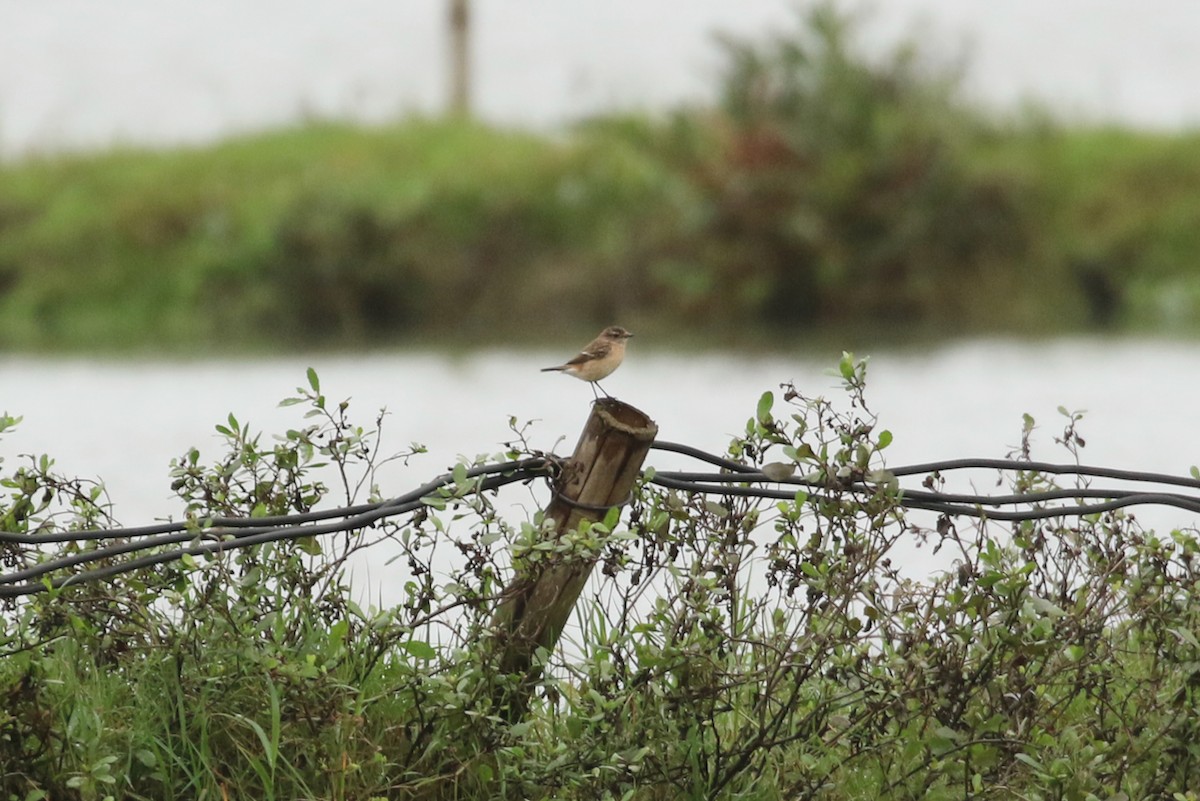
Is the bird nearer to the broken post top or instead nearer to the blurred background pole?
the broken post top

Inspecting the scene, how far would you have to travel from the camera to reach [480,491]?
3.84m

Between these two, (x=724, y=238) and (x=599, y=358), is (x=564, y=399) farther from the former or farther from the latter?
(x=599, y=358)

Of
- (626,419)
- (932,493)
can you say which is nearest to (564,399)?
(932,493)

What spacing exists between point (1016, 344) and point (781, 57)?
3.86 meters

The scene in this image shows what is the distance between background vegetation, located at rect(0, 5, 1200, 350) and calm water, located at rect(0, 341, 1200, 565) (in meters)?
1.34

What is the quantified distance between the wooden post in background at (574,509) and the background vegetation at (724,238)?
1253cm

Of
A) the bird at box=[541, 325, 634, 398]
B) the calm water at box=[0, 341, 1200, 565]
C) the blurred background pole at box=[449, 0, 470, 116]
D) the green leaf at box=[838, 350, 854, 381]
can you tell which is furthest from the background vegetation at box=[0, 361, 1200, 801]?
the blurred background pole at box=[449, 0, 470, 116]

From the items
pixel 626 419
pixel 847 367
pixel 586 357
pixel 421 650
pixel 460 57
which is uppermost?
pixel 460 57

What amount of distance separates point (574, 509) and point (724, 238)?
13095 mm

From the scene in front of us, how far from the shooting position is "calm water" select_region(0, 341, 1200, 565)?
36.3ft

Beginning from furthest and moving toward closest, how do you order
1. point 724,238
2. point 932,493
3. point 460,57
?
point 460,57 → point 724,238 → point 932,493

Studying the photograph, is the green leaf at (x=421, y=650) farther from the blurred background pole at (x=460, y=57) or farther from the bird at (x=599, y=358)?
the blurred background pole at (x=460, y=57)

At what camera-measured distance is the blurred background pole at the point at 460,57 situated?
25.5 meters

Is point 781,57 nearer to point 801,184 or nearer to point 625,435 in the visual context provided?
point 801,184
